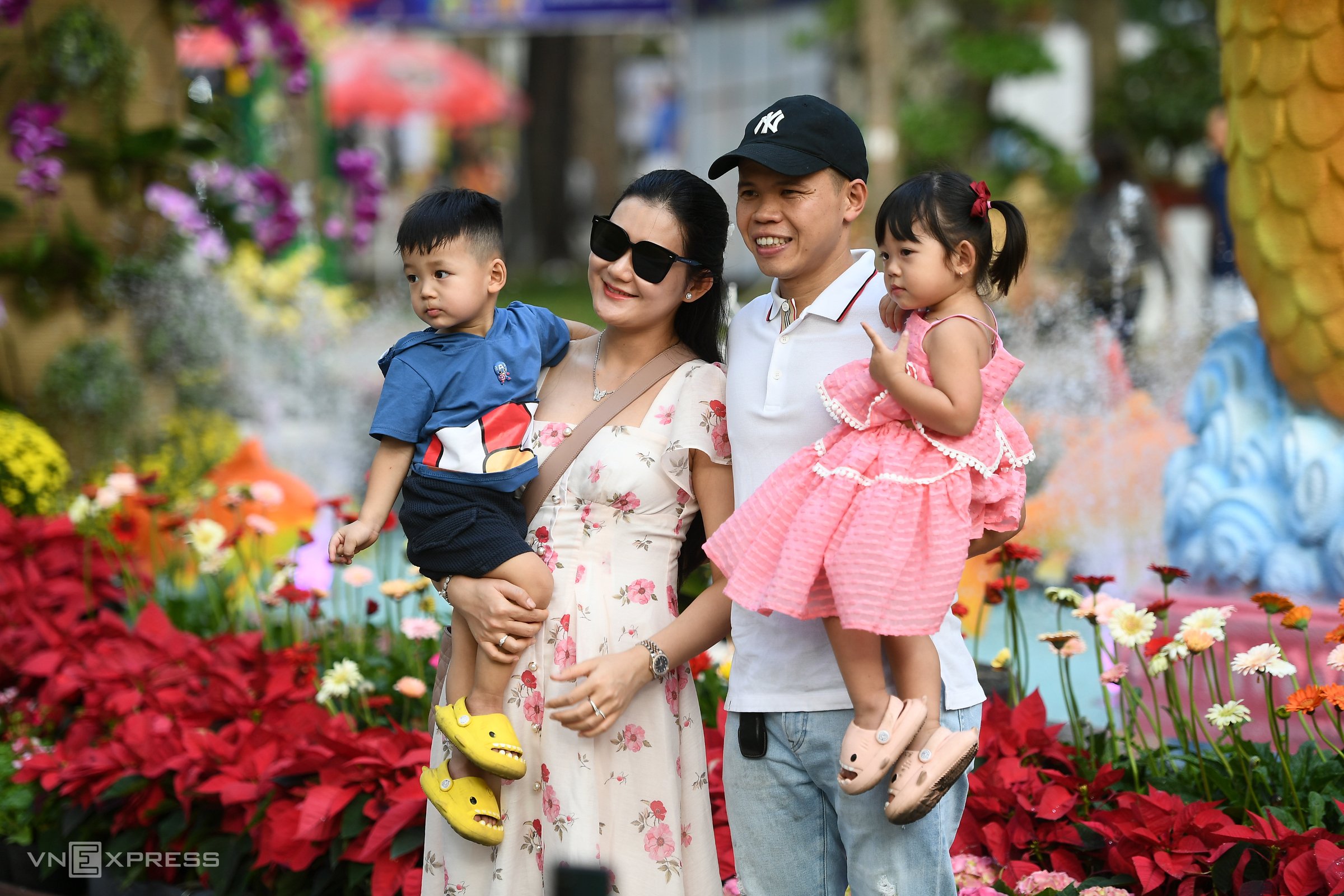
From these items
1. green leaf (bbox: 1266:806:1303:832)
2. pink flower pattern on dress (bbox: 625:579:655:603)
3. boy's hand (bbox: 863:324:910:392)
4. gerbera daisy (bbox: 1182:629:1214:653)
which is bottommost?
green leaf (bbox: 1266:806:1303:832)

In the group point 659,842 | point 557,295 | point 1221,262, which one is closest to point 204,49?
point 557,295

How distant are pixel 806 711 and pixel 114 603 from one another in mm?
3268

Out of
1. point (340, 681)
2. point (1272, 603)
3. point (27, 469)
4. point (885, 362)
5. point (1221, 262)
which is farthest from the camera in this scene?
point (1221, 262)

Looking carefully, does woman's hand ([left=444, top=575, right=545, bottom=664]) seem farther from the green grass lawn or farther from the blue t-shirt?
the green grass lawn

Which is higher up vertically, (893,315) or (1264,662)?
(893,315)

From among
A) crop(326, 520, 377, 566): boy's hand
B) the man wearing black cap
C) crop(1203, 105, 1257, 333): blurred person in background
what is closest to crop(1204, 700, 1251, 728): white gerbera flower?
the man wearing black cap

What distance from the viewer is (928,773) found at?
2008mm

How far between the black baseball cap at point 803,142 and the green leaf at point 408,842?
166 centimetres

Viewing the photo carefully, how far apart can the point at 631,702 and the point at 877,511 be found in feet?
1.99

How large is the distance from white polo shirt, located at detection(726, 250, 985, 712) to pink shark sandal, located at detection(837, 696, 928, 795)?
0.13m

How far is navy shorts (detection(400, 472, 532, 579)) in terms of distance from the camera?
7.64ft

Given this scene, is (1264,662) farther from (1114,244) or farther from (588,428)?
(1114,244)

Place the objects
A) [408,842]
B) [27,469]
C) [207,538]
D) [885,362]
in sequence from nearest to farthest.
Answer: [885,362] < [408,842] < [207,538] < [27,469]

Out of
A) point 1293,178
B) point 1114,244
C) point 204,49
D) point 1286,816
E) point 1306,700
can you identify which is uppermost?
point 204,49
